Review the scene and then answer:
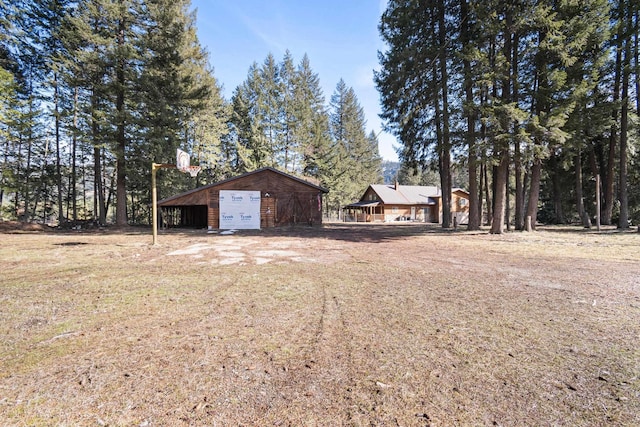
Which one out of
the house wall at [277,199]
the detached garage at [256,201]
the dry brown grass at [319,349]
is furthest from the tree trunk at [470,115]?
the house wall at [277,199]

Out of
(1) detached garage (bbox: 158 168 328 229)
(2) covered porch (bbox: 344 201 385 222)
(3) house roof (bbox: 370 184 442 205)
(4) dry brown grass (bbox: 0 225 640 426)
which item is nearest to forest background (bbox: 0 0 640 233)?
(1) detached garage (bbox: 158 168 328 229)

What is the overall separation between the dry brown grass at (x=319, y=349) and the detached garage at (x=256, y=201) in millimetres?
13054

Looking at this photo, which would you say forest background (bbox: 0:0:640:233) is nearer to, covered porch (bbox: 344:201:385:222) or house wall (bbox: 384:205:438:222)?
house wall (bbox: 384:205:438:222)

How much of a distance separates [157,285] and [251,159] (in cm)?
2572

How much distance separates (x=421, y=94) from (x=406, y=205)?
71.8 ft

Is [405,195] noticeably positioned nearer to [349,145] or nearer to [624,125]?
[349,145]

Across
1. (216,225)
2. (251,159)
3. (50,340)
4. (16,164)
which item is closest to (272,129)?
(251,159)

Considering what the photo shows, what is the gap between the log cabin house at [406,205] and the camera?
3662cm

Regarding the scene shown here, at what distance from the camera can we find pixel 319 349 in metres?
2.70

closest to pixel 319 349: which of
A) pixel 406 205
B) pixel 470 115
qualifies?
pixel 470 115

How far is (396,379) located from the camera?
222 cm

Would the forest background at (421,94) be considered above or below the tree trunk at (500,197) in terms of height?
above

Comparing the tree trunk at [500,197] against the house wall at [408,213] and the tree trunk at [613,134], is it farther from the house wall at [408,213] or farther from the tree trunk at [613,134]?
the house wall at [408,213]

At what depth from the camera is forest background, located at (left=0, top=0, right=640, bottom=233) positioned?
12766 mm
